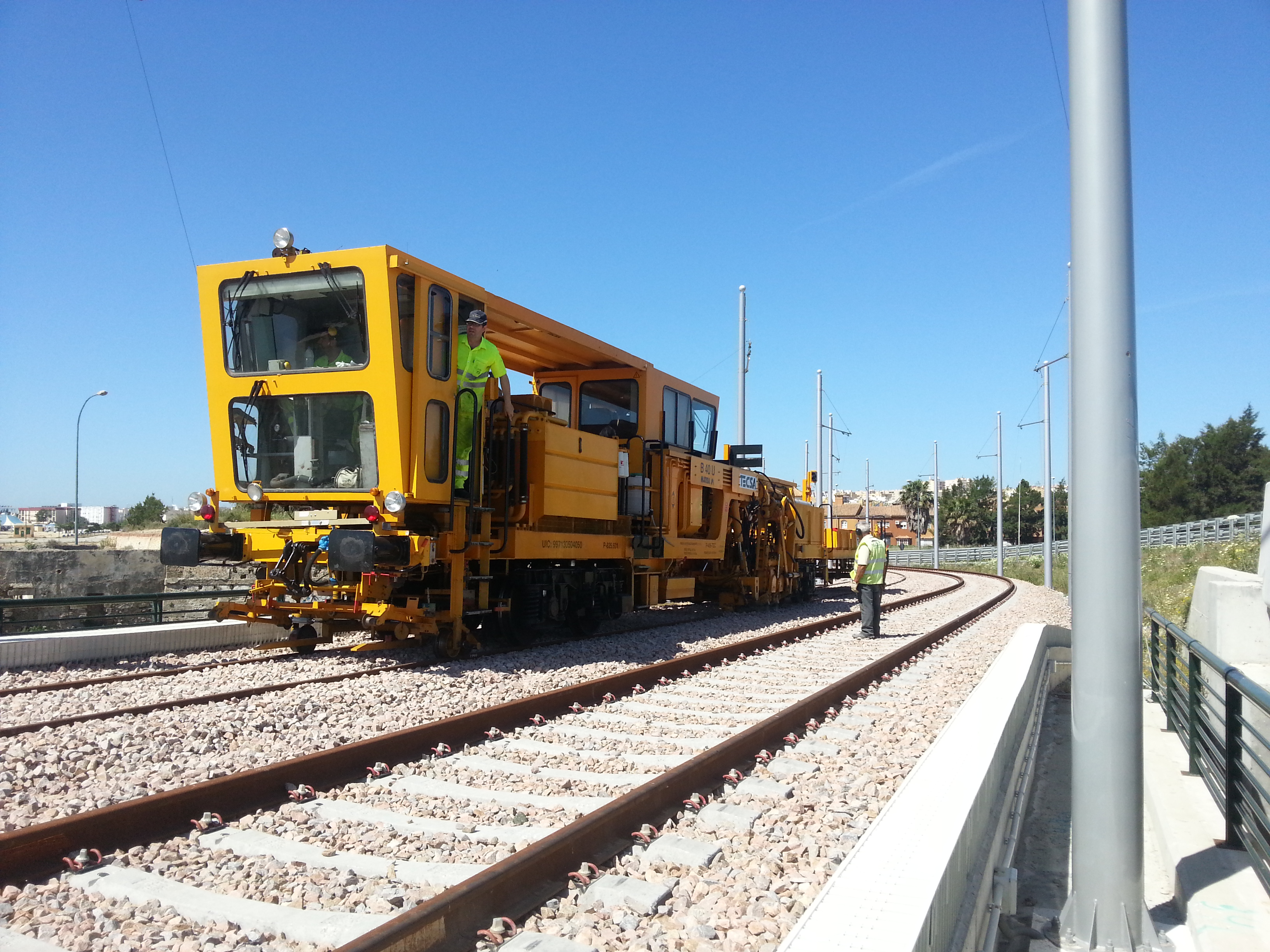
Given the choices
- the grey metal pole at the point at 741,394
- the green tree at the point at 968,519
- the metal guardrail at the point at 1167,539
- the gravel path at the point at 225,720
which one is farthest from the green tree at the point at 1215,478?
the gravel path at the point at 225,720

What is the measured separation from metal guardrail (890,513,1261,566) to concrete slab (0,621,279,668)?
11.4m

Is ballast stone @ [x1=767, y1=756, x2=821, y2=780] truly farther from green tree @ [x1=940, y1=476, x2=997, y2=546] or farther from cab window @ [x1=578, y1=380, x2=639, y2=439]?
green tree @ [x1=940, y1=476, x2=997, y2=546]

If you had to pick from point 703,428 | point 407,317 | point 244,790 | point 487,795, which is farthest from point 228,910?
point 703,428

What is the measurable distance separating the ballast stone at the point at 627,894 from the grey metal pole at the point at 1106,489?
188cm

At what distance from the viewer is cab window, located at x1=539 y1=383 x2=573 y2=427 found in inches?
510

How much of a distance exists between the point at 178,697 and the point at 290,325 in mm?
3812

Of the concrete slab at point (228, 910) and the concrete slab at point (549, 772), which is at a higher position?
the concrete slab at point (228, 910)

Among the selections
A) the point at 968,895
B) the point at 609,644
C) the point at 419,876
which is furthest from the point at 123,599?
the point at 968,895

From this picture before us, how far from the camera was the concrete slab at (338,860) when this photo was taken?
11.2 ft

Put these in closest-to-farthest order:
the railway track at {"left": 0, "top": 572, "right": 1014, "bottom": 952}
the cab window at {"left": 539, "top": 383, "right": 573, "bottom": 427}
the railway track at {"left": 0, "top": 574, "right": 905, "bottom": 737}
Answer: the railway track at {"left": 0, "top": 572, "right": 1014, "bottom": 952}
the railway track at {"left": 0, "top": 574, "right": 905, "bottom": 737}
the cab window at {"left": 539, "top": 383, "right": 573, "bottom": 427}

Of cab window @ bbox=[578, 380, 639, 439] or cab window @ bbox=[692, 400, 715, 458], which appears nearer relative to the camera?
cab window @ bbox=[578, 380, 639, 439]

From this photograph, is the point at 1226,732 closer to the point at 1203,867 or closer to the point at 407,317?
the point at 1203,867

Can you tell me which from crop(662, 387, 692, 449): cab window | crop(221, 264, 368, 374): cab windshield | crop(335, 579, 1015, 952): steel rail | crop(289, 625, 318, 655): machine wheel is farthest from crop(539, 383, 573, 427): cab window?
crop(335, 579, 1015, 952): steel rail

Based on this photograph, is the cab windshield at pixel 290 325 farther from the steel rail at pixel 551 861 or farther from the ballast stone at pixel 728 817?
the ballast stone at pixel 728 817
